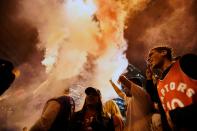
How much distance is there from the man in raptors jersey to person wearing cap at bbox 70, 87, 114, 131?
4.90 ft

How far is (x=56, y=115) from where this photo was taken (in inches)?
187

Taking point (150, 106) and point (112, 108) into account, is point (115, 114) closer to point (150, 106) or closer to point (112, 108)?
point (112, 108)

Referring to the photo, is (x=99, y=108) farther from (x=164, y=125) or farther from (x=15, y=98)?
(x=15, y=98)

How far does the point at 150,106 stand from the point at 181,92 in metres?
1.04

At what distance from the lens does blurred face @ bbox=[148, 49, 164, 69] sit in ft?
15.1

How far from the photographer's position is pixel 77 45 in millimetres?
10203

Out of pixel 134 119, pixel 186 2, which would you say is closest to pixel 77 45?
pixel 186 2

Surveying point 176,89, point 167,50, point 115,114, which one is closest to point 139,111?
point 115,114

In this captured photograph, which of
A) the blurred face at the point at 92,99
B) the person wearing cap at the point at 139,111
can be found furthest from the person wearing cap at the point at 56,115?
the person wearing cap at the point at 139,111

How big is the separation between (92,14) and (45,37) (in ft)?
9.96

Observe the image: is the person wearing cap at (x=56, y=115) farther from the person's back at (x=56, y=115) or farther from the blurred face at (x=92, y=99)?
the blurred face at (x=92, y=99)

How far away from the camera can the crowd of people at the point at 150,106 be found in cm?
354

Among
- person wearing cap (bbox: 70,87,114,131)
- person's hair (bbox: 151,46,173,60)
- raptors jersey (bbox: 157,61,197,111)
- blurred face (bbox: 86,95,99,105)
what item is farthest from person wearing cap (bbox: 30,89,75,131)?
person's hair (bbox: 151,46,173,60)

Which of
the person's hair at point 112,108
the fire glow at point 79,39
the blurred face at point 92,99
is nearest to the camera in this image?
the blurred face at point 92,99
